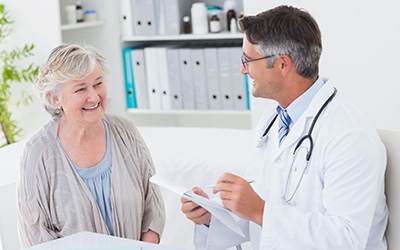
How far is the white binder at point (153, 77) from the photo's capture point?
136 inches

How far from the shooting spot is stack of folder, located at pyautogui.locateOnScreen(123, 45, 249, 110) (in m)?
3.29

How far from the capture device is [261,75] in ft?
5.39

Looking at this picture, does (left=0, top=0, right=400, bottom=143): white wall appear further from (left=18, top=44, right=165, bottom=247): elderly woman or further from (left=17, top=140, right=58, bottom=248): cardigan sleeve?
(left=17, top=140, right=58, bottom=248): cardigan sleeve

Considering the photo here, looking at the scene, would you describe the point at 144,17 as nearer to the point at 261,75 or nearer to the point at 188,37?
the point at 188,37

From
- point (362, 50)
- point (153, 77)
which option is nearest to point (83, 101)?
point (362, 50)

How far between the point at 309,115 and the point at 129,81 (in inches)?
83.8

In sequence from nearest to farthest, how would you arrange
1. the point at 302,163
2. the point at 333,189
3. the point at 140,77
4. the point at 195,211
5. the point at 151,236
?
the point at 333,189 → the point at 302,163 → the point at 195,211 → the point at 151,236 → the point at 140,77

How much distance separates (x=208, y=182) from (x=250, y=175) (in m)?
0.64

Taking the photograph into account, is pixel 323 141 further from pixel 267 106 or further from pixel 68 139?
pixel 267 106

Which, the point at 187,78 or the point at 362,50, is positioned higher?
the point at 362,50

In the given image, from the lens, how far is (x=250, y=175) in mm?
1842

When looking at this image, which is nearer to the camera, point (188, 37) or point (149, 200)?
point (149, 200)

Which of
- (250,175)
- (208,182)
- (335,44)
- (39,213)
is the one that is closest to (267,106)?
(335,44)

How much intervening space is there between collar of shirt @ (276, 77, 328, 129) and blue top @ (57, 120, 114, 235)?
0.64 m
